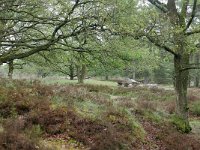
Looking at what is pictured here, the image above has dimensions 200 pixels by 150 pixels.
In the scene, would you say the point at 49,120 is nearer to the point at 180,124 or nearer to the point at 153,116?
the point at 153,116

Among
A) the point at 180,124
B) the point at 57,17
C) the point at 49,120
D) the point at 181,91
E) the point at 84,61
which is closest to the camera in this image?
the point at 49,120

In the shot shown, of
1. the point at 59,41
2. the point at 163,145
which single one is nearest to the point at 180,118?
the point at 163,145

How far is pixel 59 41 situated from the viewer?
12.3 m

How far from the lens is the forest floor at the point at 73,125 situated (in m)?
9.90

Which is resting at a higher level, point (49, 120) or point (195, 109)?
point (49, 120)

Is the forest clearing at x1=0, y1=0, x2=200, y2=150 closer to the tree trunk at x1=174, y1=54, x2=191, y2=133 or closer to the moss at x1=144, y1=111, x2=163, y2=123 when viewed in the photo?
the moss at x1=144, y1=111, x2=163, y2=123

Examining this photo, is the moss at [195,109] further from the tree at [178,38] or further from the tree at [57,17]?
the tree at [57,17]

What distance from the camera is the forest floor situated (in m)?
9.90

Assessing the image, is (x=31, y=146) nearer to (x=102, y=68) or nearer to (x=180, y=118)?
(x=102, y=68)

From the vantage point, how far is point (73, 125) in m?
11.4

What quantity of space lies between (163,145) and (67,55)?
511 centimetres

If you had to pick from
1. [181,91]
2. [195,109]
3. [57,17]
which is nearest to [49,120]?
[57,17]

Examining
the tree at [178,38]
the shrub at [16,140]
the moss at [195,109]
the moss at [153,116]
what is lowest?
the moss at [195,109]

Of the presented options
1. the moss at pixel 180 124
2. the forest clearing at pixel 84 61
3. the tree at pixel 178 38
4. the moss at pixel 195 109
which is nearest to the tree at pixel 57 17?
the forest clearing at pixel 84 61
